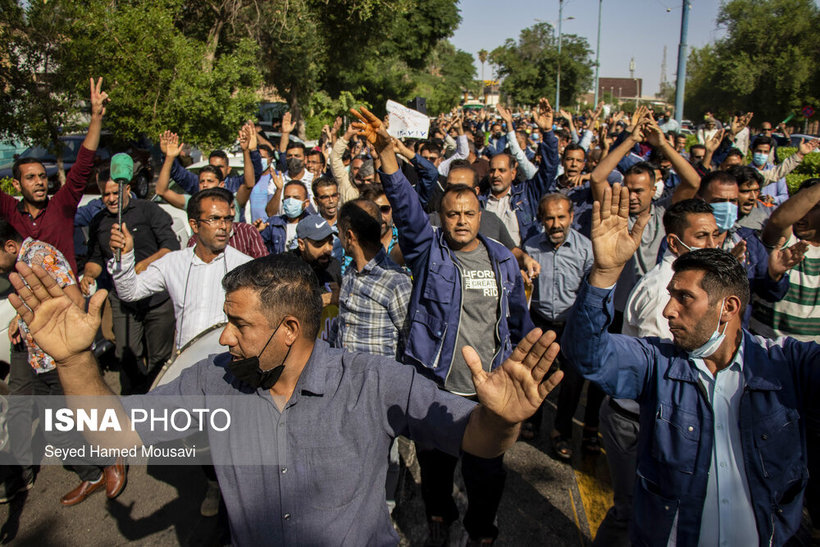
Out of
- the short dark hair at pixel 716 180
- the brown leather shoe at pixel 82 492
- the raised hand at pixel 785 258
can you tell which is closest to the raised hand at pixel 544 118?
the short dark hair at pixel 716 180

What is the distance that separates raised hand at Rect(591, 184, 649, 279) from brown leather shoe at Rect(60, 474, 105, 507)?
370cm

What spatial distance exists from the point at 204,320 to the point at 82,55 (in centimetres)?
791

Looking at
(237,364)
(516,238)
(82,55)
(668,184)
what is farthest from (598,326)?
(82,55)

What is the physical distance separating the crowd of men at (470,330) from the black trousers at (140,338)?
0.02 meters

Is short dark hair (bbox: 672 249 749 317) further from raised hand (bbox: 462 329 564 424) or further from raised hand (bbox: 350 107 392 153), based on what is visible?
raised hand (bbox: 350 107 392 153)

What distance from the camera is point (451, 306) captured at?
303 centimetres

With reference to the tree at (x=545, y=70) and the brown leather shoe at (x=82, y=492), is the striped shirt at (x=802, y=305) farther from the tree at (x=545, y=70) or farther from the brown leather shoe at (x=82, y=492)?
the tree at (x=545, y=70)

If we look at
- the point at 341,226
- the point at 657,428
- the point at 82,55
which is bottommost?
the point at 657,428

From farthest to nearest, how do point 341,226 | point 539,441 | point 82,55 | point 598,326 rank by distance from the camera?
point 82,55 → point 539,441 → point 341,226 → point 598,326

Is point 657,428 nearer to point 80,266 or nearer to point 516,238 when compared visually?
point 516,238

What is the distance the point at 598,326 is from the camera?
201cm

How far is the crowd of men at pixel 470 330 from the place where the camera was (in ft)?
6.03

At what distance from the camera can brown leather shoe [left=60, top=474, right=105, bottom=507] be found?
3.66 meters

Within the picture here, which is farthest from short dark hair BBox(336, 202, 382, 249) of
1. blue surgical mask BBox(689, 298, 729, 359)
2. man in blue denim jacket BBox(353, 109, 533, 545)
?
blue surgical mask BBox(689, 298, 729, 359)
